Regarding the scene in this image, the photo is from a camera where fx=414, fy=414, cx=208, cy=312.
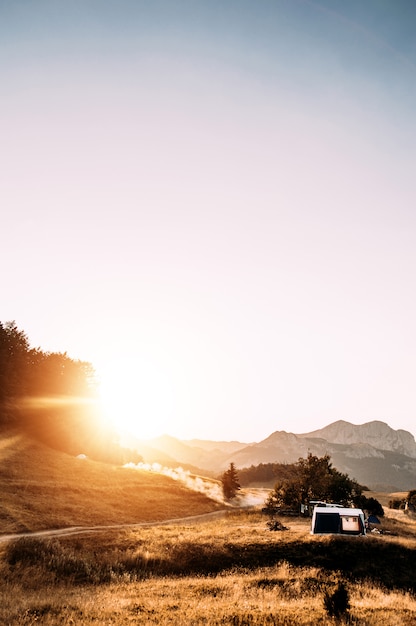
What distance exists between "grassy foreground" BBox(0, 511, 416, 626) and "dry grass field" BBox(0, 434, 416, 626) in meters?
0.07

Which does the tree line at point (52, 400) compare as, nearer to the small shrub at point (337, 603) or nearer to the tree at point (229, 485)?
the tree at point (229, 485)

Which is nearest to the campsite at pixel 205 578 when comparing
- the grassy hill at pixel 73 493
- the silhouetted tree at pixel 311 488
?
the grassy hill at pixel 73 493

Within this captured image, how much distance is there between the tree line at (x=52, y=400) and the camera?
71.1m

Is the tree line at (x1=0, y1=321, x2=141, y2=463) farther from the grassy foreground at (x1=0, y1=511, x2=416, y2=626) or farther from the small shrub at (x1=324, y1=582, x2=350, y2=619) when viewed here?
the small shrub at (x1=324, y1=582, x2=350, y2=619)

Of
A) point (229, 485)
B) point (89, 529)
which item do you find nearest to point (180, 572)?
point (89, 529)

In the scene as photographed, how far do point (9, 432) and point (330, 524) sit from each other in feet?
168

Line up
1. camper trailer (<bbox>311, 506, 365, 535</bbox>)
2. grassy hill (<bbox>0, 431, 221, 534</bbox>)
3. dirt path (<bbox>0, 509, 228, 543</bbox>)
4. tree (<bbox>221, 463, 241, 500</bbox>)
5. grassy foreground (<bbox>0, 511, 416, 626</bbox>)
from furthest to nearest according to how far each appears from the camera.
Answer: tree (<bbox>221, 463, 241, 500</bbox>) < grassy hill (<bbox>0, 431, 221, 534</bbox>) < camper trailer (<bbox>311, 506, 365, 535</bbox>) < dirt path (<bbox>0, 509, 228, 543</bbox>) < grassy foreground (<bbox>0, 511, 416, 626</bbox>)

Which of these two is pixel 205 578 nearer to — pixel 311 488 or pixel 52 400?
pixel 311 488

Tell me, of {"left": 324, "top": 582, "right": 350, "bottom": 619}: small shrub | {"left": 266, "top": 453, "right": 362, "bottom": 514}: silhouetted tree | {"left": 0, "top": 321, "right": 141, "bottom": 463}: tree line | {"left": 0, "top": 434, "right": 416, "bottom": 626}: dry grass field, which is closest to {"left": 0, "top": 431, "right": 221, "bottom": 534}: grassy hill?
{"left": 0, "top": 434, "right": 416, "bottom": 626}: dry grass field

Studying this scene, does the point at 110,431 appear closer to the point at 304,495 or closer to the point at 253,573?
the point at 304,495

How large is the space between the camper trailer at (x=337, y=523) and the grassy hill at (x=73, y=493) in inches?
802

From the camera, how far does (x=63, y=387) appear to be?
277 feet

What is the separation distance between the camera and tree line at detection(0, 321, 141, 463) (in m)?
71.1

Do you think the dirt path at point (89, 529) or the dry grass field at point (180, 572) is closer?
the dry grass field at point (180, 572)
